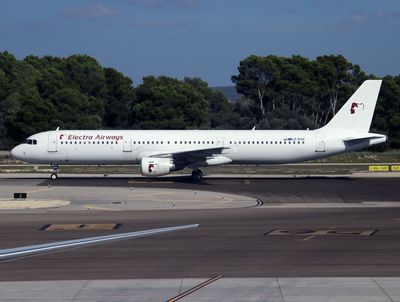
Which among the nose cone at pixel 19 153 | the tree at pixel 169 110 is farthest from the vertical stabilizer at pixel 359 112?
the tree at pixel 169 110

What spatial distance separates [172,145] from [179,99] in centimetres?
5434

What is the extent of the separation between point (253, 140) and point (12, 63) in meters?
92.1

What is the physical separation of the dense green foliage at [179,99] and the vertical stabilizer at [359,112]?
1580 inches

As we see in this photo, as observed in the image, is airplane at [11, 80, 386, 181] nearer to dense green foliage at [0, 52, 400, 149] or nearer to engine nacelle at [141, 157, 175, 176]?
engine nacelle at [141, 157, 175, 176]

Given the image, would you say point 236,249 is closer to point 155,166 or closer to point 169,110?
point 155,166

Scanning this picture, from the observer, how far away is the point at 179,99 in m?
106

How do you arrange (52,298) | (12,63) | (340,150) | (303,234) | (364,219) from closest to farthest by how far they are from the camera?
(52,298) → (303,234) → (364,219) → (340,150) → (12,63)

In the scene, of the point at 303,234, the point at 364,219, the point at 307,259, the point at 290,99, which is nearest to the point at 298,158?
the point at 364,219

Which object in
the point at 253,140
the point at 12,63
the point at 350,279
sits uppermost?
the point at 12,63

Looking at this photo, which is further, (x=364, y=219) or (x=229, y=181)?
(x=229, y=181)

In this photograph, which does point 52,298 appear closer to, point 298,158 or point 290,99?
point 298,158

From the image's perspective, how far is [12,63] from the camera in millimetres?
135750

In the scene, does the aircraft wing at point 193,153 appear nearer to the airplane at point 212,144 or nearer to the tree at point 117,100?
the airplane at point 212,144

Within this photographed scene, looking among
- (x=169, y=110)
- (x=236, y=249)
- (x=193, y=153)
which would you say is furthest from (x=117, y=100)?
(x=236, y=249)
